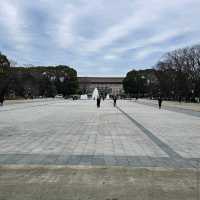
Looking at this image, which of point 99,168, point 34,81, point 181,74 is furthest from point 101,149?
point 34,81

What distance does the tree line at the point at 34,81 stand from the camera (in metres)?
77.8

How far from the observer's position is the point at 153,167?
7.55 meters

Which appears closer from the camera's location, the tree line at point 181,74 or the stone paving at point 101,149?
the stone paving at point 101,149

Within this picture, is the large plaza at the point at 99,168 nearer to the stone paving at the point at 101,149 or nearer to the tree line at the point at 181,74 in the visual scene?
the stone paving at the point at 101,149

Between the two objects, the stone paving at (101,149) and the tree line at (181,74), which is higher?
Answer: the tree line at (181,74)

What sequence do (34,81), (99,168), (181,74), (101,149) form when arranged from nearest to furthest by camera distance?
1. (99,168)
2. (101,149)
3. (181,74)
4. (34,81)

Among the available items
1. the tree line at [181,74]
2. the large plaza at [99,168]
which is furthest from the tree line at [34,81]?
the large plaza at [99,168]

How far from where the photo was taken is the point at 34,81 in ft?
317

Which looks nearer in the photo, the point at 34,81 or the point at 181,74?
the point at 181,74

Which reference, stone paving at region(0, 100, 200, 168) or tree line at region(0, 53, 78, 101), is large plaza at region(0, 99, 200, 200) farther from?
tree line at region(0, 53, 78, 101)

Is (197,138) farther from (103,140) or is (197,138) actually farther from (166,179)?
(166,179)

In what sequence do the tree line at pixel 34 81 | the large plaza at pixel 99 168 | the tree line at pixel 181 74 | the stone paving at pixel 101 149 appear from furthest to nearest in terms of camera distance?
the tree line at pixel 34 81 < the tree line at pixel 181 74 < the stone paving at pixel 101 149 < the large plaza at pixel 99 168

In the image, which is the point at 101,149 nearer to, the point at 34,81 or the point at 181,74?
the point at 181,74

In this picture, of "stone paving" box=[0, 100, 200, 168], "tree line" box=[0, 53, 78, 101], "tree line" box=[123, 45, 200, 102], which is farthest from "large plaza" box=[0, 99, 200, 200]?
"tree line" box=[123, 45, 200, 102]
